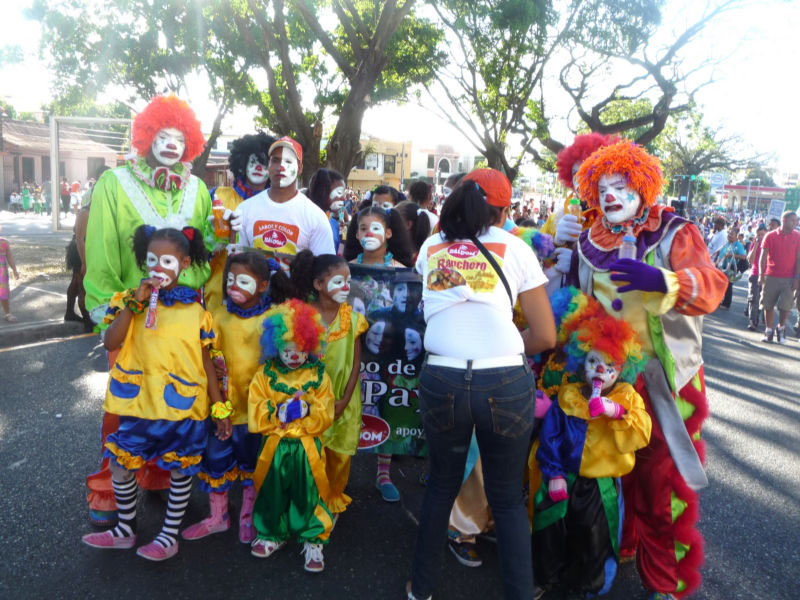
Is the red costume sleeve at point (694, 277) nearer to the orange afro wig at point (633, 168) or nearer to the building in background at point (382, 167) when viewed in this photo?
the orange afro wig at point (633, 168)

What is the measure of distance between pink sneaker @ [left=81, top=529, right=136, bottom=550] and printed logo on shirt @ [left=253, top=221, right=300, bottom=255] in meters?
1.74

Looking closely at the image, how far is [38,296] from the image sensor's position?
321 inches

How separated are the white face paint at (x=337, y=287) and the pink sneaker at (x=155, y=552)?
1506 millimetres

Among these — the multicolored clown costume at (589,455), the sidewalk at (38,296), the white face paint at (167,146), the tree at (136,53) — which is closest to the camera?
the multicolored clown costume at (589,455)

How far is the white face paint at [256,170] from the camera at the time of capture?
12.7 feet

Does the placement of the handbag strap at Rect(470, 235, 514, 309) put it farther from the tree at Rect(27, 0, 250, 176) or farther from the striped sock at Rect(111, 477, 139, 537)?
the tree at Rect(27, 0, 250, 176)

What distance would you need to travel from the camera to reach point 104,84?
18578 mm

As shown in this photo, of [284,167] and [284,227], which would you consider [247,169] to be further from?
[284,227]

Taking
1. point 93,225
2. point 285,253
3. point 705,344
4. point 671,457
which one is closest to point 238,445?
point 285,253

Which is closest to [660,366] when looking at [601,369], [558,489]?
[601,369]

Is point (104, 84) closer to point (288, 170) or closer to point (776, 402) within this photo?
point (288, 170)

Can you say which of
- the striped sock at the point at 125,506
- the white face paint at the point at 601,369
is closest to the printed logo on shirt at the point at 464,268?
the white face paint at the point at 601,369

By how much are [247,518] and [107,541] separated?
68 centimetres

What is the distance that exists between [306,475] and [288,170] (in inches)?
70.9
